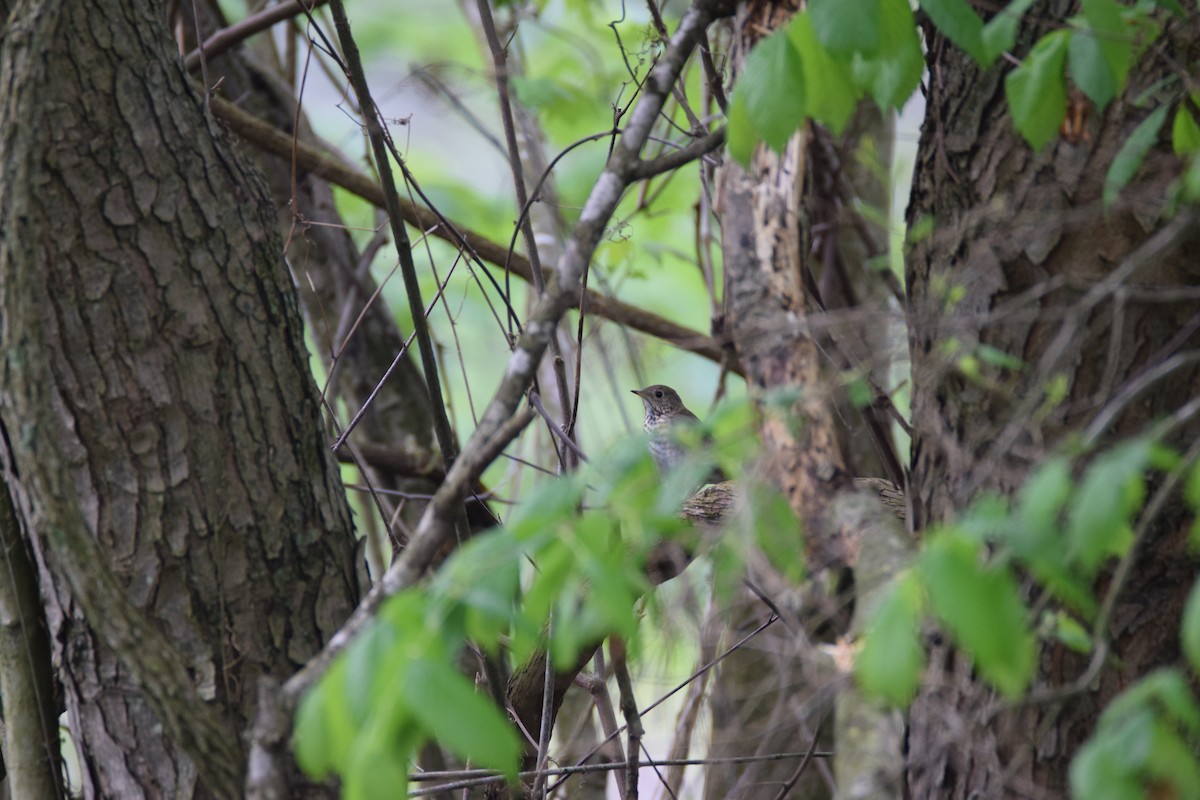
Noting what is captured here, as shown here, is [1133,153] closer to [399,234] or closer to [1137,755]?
[1137,755]

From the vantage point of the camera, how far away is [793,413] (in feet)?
4.69

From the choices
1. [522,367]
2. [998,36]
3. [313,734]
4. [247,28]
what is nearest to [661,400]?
[247,28]

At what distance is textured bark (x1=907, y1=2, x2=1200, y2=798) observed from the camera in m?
1.82

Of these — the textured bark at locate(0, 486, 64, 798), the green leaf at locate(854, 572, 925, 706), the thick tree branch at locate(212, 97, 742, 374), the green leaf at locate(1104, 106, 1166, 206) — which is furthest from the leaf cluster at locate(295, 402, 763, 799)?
the thick tree branch at locate(212, 97, 742, 374)

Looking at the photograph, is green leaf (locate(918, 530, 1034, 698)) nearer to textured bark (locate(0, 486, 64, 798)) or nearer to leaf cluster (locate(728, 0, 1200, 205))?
leaf cluster (locate(728, 0, 1200, 205))

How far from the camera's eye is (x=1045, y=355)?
5.91ft

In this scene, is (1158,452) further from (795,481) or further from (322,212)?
(322,212)

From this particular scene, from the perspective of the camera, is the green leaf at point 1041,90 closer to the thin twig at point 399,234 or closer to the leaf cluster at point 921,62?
the leaf cluster at point 921,62

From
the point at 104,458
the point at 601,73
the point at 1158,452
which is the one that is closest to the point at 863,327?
the point at 1158,452

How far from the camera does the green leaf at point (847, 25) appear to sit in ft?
4.56

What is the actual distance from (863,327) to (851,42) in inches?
15.8

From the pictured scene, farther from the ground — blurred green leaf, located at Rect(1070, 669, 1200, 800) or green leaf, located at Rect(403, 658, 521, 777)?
green leaf, located at Rect(403, 658, 521, 777)

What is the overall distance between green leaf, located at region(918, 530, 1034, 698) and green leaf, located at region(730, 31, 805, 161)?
650 mm

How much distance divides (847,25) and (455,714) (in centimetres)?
98
